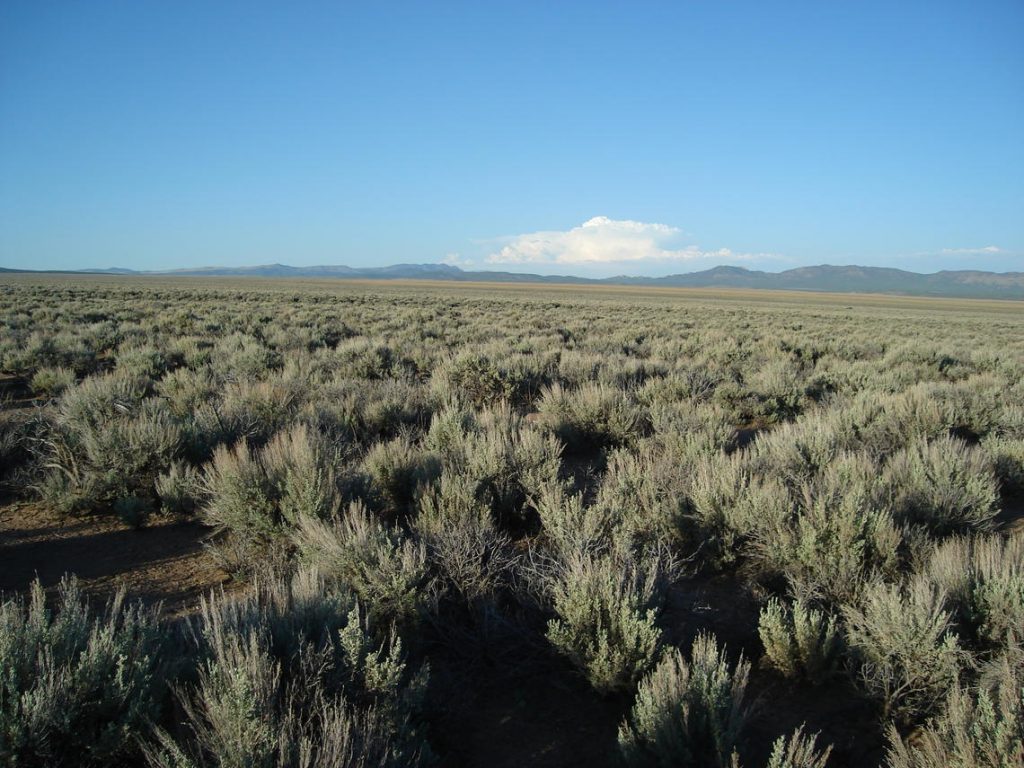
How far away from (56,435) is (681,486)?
605cm

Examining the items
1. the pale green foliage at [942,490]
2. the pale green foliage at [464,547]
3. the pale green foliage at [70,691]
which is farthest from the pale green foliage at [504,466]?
the pale green foliage at [942,490]

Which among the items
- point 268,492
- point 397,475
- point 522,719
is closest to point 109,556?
point 268,492

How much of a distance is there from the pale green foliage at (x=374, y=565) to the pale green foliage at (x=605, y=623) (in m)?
0.80

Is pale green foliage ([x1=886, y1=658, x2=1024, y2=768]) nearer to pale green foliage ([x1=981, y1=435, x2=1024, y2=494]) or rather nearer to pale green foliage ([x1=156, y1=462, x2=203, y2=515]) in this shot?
pale green foliage ([x1=981, y1=435, x2=1024, y2=494])

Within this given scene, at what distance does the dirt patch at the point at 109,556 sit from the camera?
3.77 m

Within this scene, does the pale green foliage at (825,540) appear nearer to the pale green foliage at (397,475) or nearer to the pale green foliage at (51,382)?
the pale green foliage at (397,475)

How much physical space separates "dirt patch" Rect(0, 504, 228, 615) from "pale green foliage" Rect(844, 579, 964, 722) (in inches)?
155

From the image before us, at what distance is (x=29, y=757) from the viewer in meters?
1.77

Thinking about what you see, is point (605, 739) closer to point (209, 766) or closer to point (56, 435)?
point (209, 766)

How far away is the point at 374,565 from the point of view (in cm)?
329

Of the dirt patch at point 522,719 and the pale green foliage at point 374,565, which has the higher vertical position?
the pale green foliage at point 374,565

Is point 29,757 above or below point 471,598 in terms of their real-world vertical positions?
above

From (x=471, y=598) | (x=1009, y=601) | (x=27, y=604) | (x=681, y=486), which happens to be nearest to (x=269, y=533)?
(x=27, y=604)

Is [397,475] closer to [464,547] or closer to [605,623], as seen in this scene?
[464,547]
